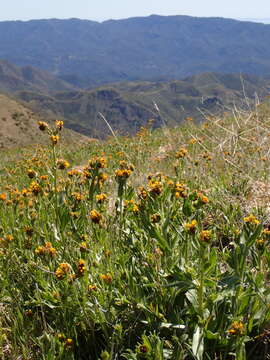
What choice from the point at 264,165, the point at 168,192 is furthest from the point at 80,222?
the point at 264,165

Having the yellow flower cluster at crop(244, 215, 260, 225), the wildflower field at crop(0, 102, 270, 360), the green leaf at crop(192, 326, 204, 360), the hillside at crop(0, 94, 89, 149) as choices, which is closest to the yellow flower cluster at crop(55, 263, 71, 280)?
the wildflower field at crop(0, 102, 270, 360)

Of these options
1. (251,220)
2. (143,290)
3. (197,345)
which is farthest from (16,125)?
(197,345)

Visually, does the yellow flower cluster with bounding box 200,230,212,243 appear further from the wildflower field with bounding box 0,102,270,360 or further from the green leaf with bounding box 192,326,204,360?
the green leaf with bounding box 192,326,204,360

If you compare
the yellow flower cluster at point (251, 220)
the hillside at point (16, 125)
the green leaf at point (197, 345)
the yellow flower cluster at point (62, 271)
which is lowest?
the hillside at point (16, 125)

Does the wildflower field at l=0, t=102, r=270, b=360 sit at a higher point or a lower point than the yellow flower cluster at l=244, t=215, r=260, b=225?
lower

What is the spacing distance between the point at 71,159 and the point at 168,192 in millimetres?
8869

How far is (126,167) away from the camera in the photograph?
318cm

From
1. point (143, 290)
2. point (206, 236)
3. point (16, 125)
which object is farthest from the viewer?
point (16, 125)

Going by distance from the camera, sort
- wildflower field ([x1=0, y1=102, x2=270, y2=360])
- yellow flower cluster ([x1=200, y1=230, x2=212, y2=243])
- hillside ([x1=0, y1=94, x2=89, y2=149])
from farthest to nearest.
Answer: hillside ([x1=0, y1=94, x2=89, y2=149]) → wildflower field ([x1=0, y1=102, x2=270, y2=360]) → yellow flower cluster ([x1=200, y1=230, x2=212, y2=243])

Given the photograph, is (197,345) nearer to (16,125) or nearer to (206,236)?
A: (206,236)

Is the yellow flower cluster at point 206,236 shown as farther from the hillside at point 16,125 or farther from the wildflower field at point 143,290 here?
the hillside at point 16,125

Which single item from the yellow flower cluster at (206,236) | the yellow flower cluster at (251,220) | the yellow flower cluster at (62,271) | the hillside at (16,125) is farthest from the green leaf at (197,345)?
the hillside at (16,125)

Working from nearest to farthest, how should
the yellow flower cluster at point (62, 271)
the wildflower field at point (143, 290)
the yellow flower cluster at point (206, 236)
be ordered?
1. the yellow flower cluster at point (206, 236)
2. the wildflower field at point (143, 290)
3. the yellow flower cluster at point (62, 271)

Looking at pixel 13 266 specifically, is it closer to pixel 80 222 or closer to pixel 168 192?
pixel 80 222
